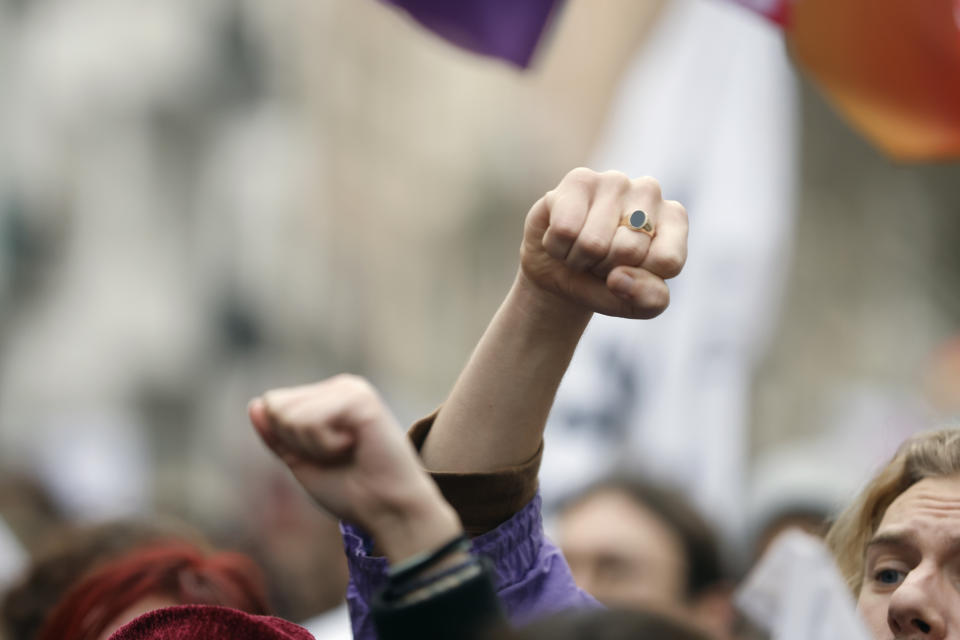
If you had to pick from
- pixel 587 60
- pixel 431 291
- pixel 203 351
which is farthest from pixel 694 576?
pixel 431 291

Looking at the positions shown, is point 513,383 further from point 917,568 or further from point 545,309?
point 917,568

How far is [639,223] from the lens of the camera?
5.39 feet

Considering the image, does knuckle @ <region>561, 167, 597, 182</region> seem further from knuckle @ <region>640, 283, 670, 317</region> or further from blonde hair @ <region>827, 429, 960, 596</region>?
blonde hair @ <region>827, 429, 960, 596</region>

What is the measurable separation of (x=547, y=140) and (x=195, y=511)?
69.2 ft

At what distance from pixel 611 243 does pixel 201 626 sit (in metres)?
0.63

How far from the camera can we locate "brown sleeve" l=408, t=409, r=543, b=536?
1.79 metres

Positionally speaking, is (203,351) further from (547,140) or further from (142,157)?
(547,140)

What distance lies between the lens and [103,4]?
3472 cm

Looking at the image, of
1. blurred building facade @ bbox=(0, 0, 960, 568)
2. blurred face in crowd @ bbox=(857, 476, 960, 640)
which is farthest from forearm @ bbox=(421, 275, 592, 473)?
blurred building facade @ bbox=(0, 0, 960, 568)

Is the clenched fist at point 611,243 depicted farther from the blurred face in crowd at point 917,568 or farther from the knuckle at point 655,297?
the blurred face in crowd at point 917,568

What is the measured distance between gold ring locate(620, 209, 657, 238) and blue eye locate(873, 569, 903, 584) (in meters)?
0.61

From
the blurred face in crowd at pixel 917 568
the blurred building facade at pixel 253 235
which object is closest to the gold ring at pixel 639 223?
the blurred face in crowd at pixel 917 568

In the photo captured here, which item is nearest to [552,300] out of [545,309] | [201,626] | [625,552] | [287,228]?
[545,309]

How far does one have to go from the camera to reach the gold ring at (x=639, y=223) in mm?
1640
